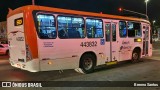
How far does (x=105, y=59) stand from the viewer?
42.4 feet

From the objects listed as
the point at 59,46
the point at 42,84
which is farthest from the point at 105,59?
the point at 42,84

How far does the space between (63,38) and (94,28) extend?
6.90 feet

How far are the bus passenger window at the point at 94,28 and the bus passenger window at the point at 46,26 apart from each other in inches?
82.6

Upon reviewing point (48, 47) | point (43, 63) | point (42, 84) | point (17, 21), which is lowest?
point (42, 84)

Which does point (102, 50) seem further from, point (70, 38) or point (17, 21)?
point (17, 21)

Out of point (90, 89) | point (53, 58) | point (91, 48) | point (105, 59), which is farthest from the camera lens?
point (105, 59)

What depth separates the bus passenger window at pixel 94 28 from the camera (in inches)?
471

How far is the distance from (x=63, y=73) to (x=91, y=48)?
1.88 metres

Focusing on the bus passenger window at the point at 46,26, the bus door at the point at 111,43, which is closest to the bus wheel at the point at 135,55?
the bus door at the point at 111,43

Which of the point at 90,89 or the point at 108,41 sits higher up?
the point at 108,41

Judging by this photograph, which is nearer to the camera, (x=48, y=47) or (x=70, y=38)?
(x=48, y=47)

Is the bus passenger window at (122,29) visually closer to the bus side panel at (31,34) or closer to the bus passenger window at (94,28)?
the bus passenger window at (94,28)

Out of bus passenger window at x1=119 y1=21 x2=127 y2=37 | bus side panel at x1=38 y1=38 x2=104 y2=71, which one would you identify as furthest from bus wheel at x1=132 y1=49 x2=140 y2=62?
bus side panel at x1=38 y1=38 x2=104 y2=71

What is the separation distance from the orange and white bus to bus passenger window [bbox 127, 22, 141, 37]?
402mm
